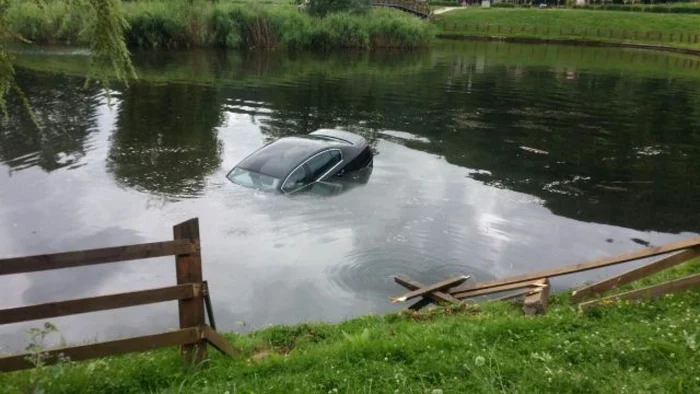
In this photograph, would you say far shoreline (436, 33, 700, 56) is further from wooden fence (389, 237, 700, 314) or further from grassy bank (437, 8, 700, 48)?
wooden fence (389, 237, 700, 314)

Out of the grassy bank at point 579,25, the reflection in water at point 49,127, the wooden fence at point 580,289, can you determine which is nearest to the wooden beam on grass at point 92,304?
the wooden fence at point 580,289

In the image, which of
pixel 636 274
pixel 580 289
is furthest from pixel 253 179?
pixel 636 274

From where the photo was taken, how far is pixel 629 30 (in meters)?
70.4

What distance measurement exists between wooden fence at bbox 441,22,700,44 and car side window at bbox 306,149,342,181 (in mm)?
61642

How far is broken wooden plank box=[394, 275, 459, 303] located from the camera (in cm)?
931

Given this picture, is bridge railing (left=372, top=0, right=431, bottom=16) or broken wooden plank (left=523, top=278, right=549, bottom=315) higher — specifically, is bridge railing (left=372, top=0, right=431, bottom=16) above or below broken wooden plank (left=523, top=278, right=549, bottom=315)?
above

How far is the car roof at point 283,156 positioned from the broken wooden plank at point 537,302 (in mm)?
7620

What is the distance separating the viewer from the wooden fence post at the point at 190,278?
5785 mm

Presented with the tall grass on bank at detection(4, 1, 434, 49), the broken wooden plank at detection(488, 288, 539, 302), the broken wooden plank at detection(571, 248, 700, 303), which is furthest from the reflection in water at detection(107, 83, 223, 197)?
the tall grass on bank at detection(4, 1, 434, 49)

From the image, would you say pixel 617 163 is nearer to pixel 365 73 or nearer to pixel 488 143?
pixel 488 143

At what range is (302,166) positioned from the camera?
15.0 meters

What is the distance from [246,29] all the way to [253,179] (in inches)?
1558

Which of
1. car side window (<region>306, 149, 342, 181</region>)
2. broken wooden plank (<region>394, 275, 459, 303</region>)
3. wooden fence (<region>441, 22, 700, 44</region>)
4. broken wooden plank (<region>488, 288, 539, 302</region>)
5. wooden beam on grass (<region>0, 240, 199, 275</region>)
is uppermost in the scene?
wooden fence (<region>441, 22, 700, 44</region>)

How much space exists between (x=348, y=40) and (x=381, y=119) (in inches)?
1231
